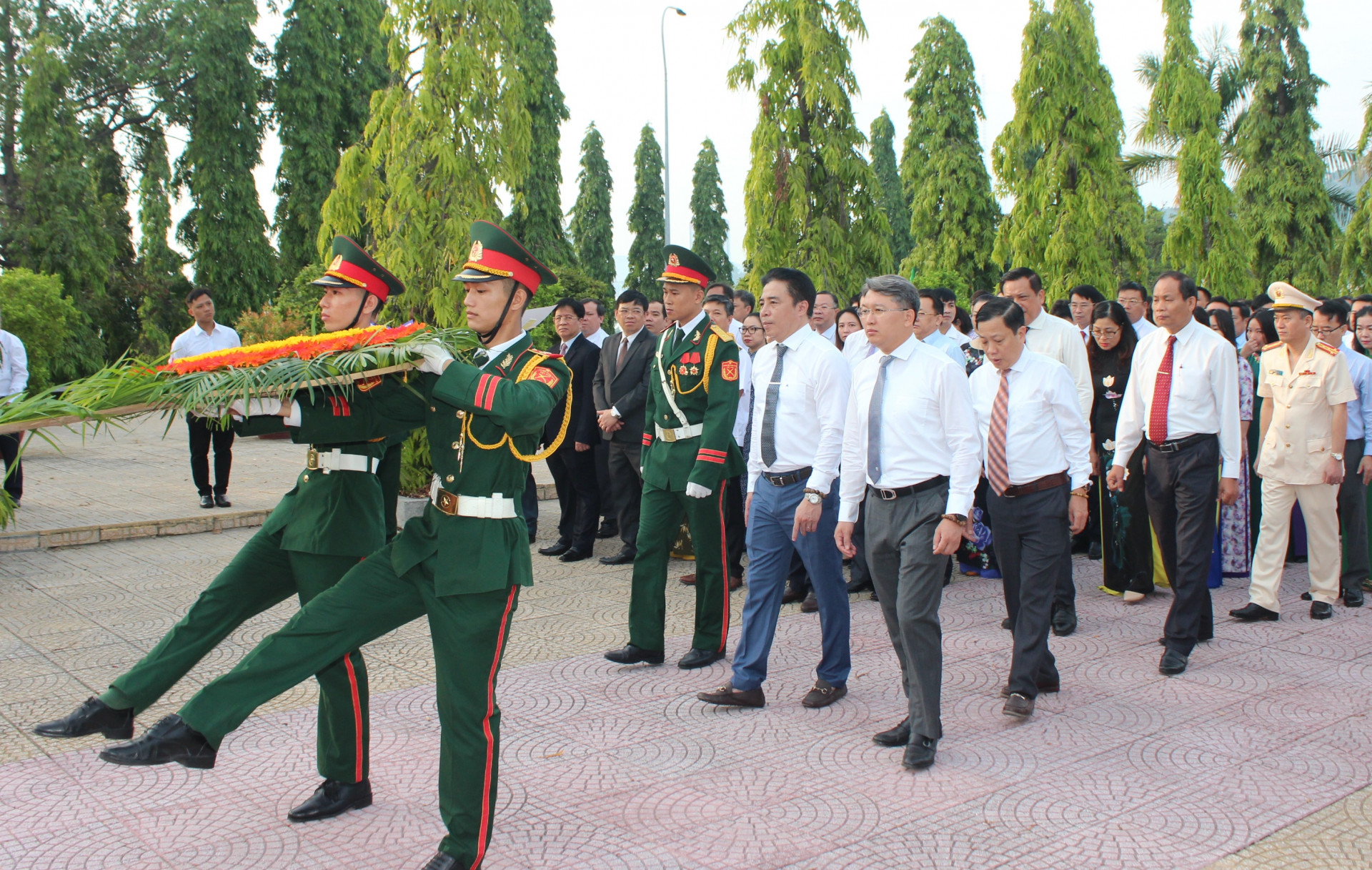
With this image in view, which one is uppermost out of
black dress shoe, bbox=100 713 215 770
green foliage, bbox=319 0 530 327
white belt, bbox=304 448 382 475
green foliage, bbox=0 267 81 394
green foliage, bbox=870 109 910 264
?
green foliage, bbox=870 109 910 264

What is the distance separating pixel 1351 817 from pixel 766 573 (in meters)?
2.41

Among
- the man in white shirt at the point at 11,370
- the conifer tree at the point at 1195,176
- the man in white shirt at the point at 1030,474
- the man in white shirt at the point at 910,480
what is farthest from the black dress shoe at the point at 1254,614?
the conifer tree at the point at 1195,176

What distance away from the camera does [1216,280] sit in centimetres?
2403

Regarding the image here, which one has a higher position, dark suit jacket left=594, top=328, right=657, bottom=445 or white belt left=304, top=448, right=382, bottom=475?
dark suit jacket left=594, top=328, right=657, bottom=445

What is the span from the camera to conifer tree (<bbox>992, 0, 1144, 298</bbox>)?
19984 millimetres

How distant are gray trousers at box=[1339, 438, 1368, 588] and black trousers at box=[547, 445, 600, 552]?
5198 mm

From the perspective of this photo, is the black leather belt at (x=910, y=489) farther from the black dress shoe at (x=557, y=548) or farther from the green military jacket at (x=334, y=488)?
the black dress shoe at (x=557, y=548)

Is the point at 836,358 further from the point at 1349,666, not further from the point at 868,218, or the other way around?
the point at 868,218

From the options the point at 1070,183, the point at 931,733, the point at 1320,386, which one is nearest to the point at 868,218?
the point at 1070,183

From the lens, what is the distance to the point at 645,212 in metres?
57.0

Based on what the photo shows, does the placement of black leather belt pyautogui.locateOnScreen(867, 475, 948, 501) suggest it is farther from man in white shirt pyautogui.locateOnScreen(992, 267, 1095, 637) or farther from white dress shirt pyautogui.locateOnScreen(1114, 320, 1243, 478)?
man in white shirt pyautogui.locateOnScreen(992, 267, 1095, 637)

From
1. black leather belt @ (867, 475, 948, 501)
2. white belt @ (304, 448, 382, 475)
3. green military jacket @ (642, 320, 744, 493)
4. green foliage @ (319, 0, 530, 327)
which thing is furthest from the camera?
green foliage @ (319, 0, 530, 327)

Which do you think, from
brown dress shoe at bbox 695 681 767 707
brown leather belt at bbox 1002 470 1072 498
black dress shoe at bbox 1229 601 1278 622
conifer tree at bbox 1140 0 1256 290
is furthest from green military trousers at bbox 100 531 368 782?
conifer tree at bbox 1140 0 1256 290

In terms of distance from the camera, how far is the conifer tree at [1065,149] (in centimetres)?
1998
